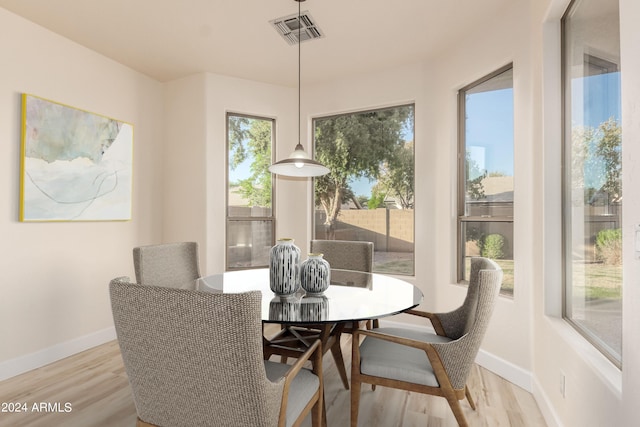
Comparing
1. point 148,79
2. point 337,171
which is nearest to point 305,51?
point 337,171

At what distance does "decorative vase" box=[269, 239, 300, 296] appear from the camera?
1.99 meters

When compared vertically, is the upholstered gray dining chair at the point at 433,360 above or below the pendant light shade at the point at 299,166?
below

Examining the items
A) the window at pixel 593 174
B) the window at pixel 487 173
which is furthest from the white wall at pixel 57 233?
the window at pixel 593 174

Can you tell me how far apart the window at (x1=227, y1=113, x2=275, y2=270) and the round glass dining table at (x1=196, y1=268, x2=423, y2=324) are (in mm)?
1303

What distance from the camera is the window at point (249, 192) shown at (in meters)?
3.95

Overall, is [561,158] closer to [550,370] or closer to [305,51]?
[550,370]

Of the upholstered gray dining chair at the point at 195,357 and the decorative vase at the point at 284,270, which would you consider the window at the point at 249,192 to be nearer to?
the decorative vase at the point at 284,270

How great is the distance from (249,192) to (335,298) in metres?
2.35

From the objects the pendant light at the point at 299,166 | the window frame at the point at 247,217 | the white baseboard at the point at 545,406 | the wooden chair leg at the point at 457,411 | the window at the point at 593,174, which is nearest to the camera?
the window at the point at 593,174

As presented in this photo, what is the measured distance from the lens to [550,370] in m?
2.03

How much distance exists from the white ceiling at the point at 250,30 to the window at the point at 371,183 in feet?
2.00

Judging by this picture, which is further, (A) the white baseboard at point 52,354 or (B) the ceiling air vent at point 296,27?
(B) the ceiling air vent at point 296,27

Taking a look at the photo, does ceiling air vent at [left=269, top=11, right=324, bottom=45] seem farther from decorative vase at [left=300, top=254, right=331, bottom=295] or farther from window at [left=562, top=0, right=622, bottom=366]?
decorative vase at [left=300, top=254, right=331, bottom=295]

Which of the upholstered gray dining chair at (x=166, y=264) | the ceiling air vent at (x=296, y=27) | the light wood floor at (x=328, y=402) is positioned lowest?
the light wood floor at (x=328, y=402)
